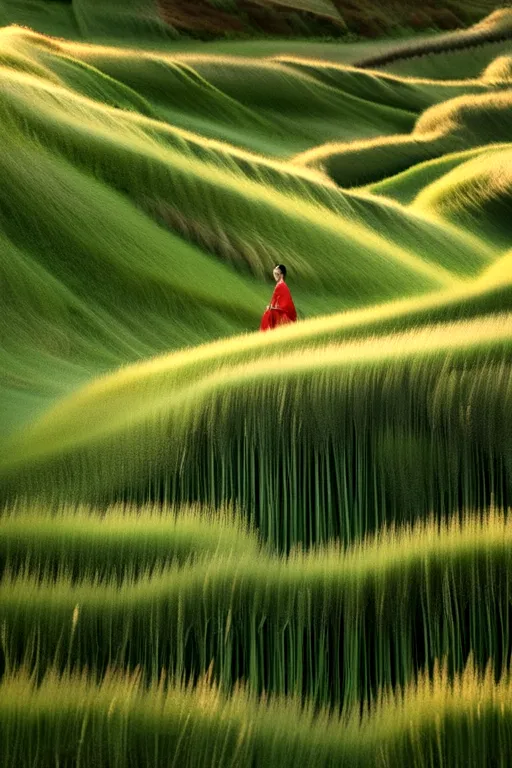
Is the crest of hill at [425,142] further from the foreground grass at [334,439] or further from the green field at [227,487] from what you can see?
the foreground grass at [334,439]

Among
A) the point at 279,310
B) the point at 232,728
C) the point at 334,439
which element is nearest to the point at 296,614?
the point at 232,728

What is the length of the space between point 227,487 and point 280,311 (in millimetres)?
4303

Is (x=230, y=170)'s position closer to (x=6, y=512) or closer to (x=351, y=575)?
(x=6, y=512)

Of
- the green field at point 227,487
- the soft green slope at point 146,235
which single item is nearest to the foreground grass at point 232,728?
the green field at point 227,487

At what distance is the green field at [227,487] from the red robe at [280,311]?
1.80m

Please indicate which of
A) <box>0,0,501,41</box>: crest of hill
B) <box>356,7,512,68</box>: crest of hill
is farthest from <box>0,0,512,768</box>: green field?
<box>356,7,512,68</box>: crest of hill

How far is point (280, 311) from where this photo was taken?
10.1m

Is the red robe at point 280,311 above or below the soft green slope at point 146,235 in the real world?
below

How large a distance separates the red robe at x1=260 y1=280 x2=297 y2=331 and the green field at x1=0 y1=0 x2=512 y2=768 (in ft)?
5.91

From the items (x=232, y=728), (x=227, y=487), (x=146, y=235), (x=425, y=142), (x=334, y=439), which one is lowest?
(x=232, y=728)

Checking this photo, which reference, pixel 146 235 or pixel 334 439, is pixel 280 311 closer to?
pixel 146 235

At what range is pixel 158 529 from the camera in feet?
16.2

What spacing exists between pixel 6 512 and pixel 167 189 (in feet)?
31.2

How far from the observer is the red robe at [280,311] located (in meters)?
10.0
